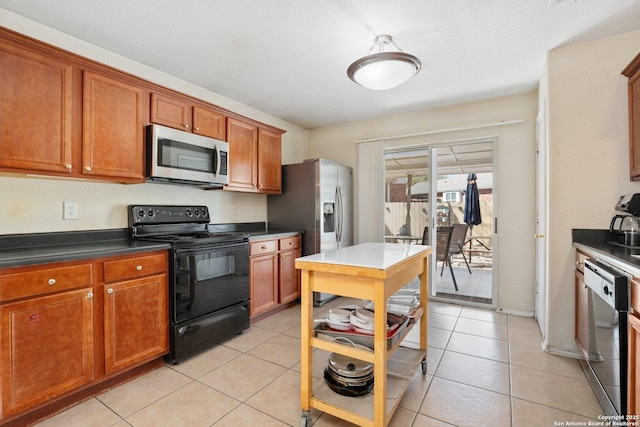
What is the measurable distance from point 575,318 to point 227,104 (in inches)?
149

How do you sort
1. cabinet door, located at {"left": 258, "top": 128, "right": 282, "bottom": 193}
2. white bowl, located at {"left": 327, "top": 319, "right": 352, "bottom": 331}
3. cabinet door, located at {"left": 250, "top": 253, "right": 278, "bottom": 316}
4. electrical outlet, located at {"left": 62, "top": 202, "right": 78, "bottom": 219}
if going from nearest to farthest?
white bowl, located at {"left": 327, "top": 319, "right": 352, "bottom": 331} < electrical outlet, located at {"left": 62, "top": 202, "right": 78, "bottom": 219} < cabinet door, located at {"left": 250, "top": 253, "right": 278, "bottom": 316} < cabinet door, located at {"left": 258, "top": 128, "right": 282, "bottom": 193}

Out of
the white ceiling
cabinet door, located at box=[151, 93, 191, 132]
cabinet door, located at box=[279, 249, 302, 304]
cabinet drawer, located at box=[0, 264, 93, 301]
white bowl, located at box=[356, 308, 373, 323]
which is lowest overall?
cabinet door, located at box=[279, 249, 302, 304]

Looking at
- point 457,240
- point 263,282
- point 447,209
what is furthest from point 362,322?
point 447,209

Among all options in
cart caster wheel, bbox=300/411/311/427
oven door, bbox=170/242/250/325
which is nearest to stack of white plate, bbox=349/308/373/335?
cart caster wheel, bbox=300/411/311/427

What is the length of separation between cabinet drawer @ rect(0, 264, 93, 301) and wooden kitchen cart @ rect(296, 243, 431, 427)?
130 cm

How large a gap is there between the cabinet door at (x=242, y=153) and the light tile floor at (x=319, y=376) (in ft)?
5.28

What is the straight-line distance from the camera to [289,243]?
3496 millimetres

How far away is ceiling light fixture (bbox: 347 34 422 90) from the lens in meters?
1.81

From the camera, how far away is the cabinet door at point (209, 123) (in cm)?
276

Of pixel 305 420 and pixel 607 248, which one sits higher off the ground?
pixel 607 248

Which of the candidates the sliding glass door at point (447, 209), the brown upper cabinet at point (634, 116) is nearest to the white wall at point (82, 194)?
the sliding glass door at point (447, 209)

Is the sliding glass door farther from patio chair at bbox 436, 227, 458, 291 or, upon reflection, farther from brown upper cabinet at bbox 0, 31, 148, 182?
brown upper cabinet at bbox 0, 31, 148, 182

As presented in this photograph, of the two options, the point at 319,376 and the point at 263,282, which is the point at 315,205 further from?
the point at 319,376

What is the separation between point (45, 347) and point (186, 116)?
1926 mm
